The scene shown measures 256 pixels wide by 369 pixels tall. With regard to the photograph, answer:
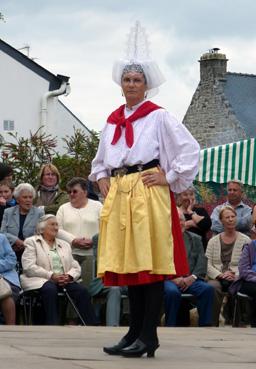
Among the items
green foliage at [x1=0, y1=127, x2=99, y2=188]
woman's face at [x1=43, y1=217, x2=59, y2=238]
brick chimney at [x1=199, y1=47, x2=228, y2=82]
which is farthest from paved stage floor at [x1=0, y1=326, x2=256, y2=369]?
brick chimney at [x1=199, y1=47, x2=228, y2=82]

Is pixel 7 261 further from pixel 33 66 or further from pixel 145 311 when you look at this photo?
pixel 33 66

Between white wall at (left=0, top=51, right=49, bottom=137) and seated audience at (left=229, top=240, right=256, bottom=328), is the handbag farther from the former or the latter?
white wall at (left=0, top=51, right=49, bottom=137)

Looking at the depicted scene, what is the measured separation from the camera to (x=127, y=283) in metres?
7.17

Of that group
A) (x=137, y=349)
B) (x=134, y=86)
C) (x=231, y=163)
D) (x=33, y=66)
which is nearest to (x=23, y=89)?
(x=33, y=66)

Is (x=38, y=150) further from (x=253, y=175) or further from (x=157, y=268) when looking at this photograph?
(x=157, y=268)

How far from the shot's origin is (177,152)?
7.18 meters

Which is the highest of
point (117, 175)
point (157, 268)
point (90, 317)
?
point (117, 175)

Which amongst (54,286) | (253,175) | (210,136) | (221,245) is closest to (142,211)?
(54,286)

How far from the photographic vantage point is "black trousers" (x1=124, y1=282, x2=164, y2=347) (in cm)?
711

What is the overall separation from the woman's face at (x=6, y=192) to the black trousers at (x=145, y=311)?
17.3 ft

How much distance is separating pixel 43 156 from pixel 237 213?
478cm

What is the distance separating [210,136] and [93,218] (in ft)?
101

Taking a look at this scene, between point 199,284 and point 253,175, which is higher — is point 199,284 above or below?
below

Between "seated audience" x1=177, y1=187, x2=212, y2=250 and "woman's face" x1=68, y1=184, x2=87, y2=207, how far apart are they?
120 cm
